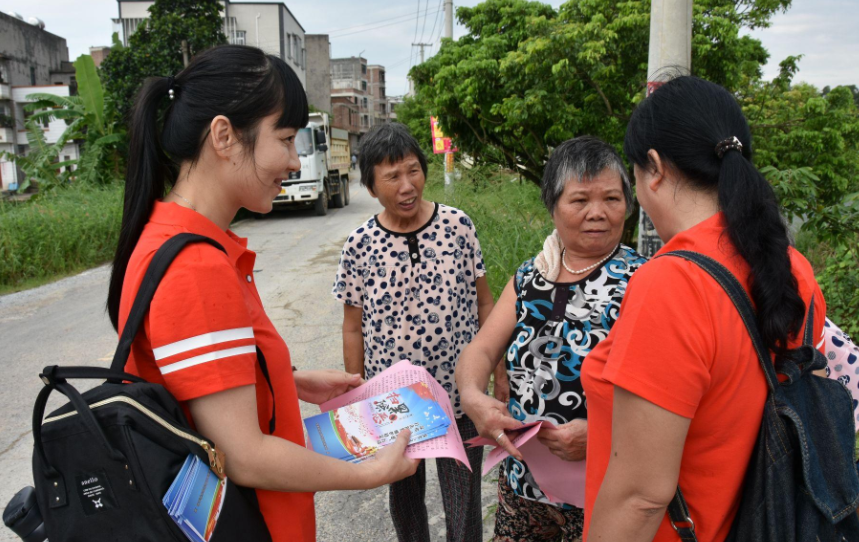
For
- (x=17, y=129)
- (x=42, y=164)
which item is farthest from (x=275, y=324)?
(x=17, y=129)

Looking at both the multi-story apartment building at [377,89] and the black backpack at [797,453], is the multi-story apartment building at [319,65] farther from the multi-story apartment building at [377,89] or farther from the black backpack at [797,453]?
the black backpack at [797,453]

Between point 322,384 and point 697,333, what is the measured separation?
114 cm

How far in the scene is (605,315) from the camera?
5.66ft

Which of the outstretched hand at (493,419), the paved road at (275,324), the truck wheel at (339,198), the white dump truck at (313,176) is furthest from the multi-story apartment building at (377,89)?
the outstretched hand at (493,419)

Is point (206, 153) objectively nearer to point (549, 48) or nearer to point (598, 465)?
point (598, 465)

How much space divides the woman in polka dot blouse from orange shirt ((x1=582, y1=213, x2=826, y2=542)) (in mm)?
1217

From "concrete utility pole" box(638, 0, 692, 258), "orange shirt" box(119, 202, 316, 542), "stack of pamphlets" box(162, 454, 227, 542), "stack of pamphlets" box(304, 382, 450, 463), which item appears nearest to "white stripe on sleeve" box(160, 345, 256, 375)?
"orange shirt" box(119, 202, 316, 542)

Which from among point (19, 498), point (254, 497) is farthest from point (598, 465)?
point (19, 498)

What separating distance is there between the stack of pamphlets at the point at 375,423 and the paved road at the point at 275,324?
131cm

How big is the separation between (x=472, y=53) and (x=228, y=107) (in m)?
6.87

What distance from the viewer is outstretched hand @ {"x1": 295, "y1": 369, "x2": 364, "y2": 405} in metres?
1.83

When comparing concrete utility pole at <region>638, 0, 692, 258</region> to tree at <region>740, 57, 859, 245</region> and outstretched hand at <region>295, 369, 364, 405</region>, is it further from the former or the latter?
tree at <region>740, 57, 859, 245</region>

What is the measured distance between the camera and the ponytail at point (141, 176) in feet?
4.29

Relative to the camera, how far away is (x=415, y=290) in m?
2.34
